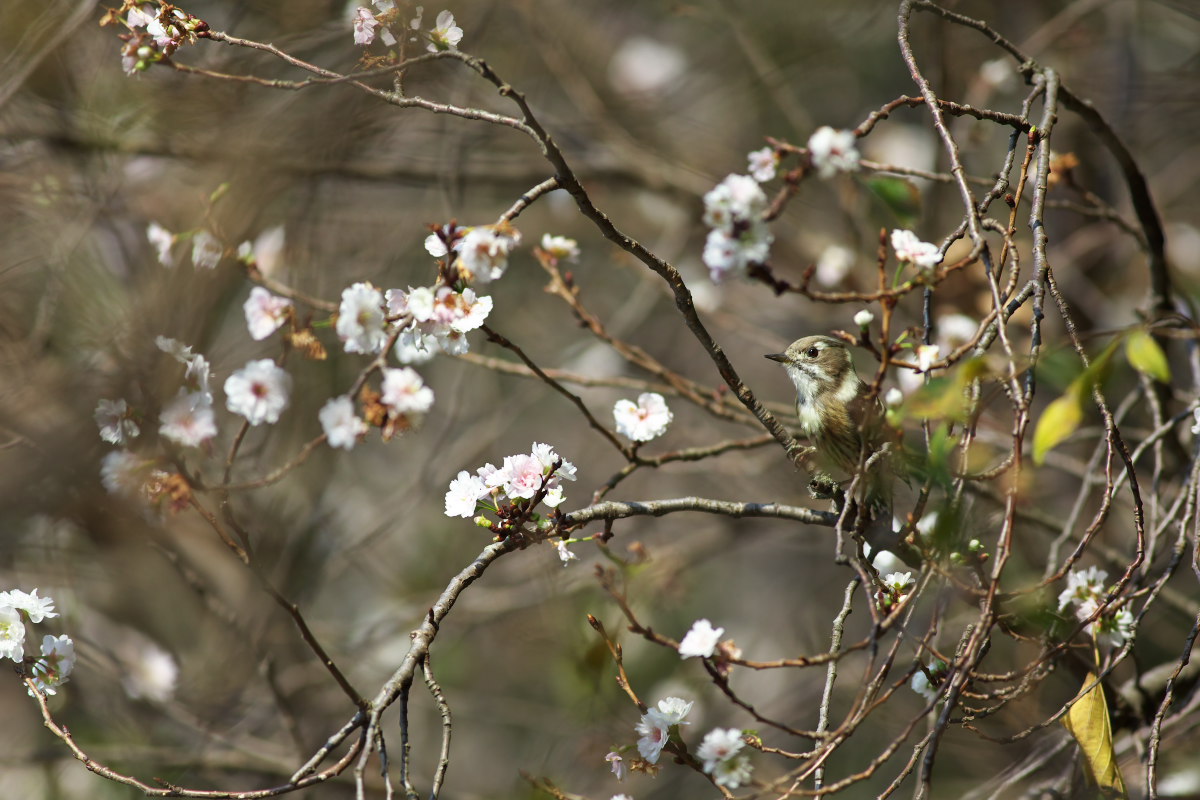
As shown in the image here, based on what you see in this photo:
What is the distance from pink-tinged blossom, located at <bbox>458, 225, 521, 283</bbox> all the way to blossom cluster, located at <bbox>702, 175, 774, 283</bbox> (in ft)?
1.44

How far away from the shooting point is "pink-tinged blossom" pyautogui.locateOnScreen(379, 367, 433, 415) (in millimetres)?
2088

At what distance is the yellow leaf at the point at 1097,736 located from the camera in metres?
2.29

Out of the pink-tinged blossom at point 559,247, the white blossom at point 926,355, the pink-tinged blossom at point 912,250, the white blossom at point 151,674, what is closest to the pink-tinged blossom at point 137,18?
the pink-tinged blossom at point 559,247

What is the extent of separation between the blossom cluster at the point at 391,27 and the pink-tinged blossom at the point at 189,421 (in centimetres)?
89

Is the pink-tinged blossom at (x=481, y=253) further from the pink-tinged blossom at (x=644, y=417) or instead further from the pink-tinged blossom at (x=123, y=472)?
the pink-tinged blossom at (x=123, y=472)

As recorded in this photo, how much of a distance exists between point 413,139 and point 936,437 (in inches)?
179

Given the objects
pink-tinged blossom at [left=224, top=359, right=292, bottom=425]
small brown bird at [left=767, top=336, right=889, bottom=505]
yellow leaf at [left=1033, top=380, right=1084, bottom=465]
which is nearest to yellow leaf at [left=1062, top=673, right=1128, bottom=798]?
small brown bird at [left=767, top=336, right=889, bottom=505]

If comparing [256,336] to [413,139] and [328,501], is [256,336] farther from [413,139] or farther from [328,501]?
[328,501]

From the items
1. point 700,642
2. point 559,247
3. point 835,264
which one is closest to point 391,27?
point 559,247

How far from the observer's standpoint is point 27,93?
3.69m

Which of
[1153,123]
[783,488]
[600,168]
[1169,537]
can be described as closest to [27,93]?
[600,168]

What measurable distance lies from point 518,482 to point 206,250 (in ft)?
4.07

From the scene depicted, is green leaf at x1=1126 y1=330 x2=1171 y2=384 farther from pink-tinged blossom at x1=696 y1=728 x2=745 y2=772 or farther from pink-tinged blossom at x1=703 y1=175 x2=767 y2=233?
pink-tinged blossom at x1=696 y1=728 x2=745 y2=772

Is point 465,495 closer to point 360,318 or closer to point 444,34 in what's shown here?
point 360,318
